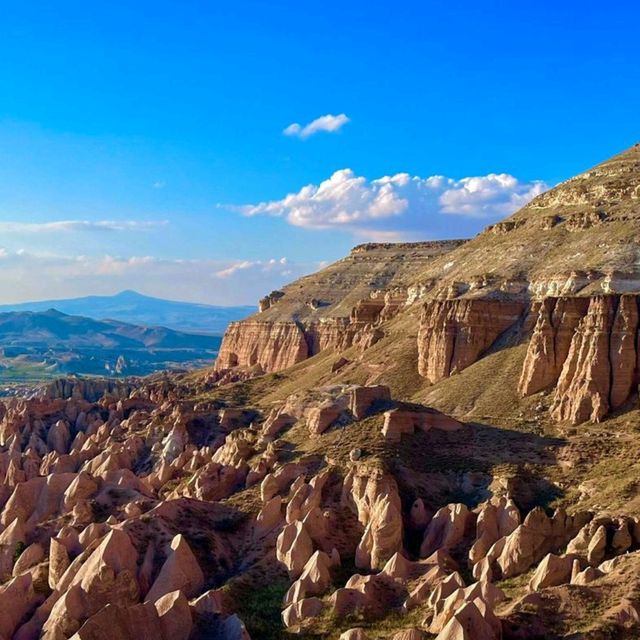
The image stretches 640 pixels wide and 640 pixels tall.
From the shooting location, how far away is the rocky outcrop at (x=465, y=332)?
9125 cm

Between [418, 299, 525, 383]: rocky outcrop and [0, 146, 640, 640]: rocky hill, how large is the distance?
23cm

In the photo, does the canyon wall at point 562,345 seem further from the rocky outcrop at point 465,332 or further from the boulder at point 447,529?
the boulder at point 447,529

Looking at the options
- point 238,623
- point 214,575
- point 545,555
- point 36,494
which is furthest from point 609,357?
point 36,494

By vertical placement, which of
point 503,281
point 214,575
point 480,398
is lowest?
point 214,575

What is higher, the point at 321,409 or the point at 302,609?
the point at 321,409

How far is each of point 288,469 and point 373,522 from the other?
1115 cm

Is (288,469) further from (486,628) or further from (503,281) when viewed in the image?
(503,281)

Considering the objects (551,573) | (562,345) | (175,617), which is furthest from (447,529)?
(562,345)

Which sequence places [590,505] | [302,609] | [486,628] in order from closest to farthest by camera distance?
[486,628], [302,609], [590,505]

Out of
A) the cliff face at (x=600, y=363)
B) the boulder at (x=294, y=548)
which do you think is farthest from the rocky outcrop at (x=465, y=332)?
the boulder at (x=294, y=548)

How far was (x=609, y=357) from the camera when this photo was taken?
7188cm

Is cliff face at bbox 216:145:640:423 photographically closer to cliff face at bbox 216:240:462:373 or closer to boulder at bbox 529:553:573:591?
cliff face at bbox 216:240:462:373

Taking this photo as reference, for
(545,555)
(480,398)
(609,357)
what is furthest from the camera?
→ (480,398)

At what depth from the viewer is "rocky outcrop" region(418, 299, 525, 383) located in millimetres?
91250
